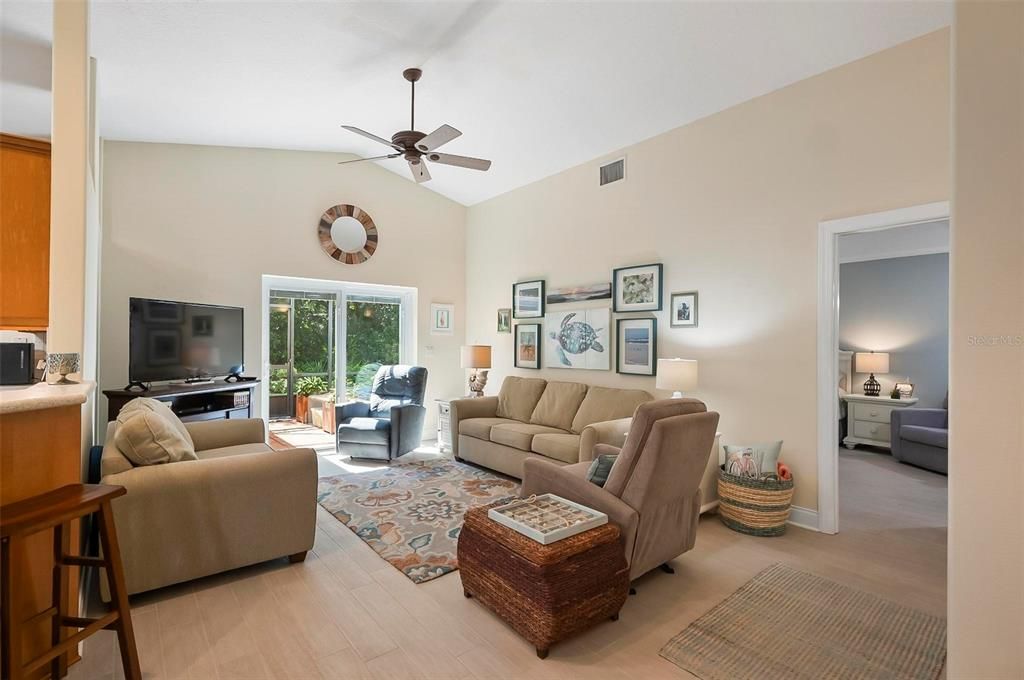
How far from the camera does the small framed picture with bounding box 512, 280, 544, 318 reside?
220 inches

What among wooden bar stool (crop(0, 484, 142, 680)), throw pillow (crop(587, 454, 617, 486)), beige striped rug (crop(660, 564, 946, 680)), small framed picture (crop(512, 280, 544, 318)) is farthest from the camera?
small framed picture (crop(512, 280, 544, 318))

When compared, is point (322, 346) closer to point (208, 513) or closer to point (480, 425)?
point (480, 425)

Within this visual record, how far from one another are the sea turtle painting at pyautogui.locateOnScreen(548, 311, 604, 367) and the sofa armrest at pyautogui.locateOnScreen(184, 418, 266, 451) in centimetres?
299

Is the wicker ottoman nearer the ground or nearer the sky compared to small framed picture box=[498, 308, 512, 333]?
nearer the ground

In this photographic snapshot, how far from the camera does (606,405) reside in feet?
14.8

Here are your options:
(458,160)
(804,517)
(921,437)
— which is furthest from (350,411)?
(921,437)

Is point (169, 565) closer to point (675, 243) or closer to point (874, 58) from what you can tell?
point (675, 243)

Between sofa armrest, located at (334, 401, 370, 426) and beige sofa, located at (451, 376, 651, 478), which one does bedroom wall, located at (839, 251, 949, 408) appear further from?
sofa armrest, located at (334, 401, 370, 426)

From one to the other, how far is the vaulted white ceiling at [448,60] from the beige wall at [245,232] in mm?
404

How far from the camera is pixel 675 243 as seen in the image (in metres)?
4.29

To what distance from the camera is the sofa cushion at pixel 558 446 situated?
397 centimetres

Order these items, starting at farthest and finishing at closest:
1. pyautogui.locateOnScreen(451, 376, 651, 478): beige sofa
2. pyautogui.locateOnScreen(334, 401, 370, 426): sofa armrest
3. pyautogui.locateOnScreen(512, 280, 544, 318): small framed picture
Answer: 1. pyautogui.locateOnScreen(512, 280, 544, 318): small framed picture
2. pyautogui.locateOnScreen(334, 401, 370, 426): sofa armrest
3. pyautogui.locateOnScreen(451, 376, 651, 478): beige sofa
